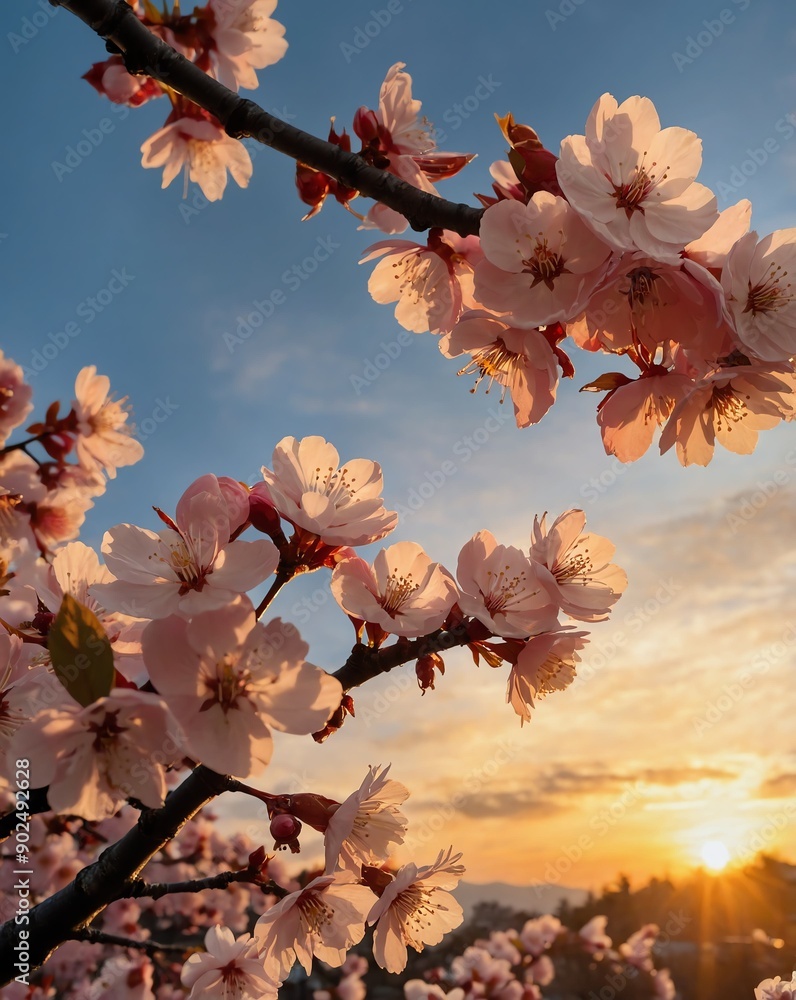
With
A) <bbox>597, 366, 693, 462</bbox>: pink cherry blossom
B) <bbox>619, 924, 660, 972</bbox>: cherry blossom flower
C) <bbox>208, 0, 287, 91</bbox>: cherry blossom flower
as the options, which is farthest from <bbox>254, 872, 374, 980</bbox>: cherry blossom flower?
<bbox>619, 924, 660, 972</bbox>: cherry blossom flower

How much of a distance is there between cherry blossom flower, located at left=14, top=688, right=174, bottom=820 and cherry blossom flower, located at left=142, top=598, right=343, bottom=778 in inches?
1.5

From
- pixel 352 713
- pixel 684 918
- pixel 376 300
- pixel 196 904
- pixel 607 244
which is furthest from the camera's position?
pixel 684 918

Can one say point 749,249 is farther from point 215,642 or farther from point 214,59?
point 214,59

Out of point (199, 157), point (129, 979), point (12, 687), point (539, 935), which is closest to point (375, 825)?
point (12, 687)

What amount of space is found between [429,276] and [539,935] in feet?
26.4

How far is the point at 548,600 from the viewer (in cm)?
122

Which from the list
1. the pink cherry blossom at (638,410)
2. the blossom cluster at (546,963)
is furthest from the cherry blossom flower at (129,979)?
the pink cherry blossom at (638,410)

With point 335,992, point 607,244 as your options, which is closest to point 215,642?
point 607,244

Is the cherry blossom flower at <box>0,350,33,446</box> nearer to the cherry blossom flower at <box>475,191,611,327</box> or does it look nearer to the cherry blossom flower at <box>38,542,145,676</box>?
the cherry blossom flower at <box>38,542,145,676</box>

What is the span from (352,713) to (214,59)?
6.21 ft

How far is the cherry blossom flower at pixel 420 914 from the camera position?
4.42ft

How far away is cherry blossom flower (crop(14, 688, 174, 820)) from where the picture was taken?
2.61ft

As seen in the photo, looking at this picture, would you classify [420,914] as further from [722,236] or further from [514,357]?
[722,236]

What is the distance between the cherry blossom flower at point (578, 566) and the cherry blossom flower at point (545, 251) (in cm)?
39
